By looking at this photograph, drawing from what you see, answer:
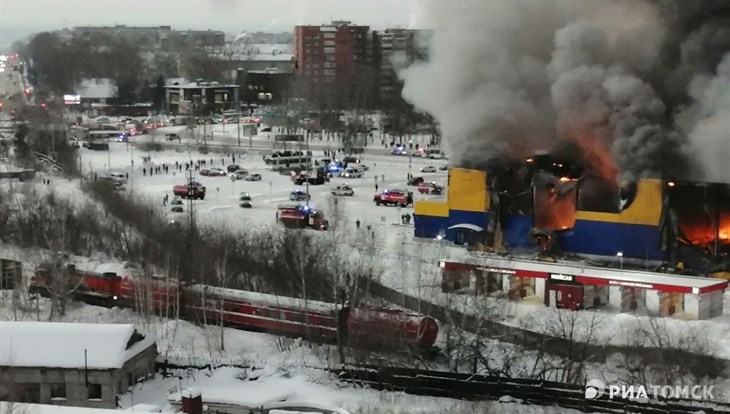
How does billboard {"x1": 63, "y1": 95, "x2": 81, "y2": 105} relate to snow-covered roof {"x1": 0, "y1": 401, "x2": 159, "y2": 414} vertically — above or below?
above

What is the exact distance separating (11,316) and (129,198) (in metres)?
5.61

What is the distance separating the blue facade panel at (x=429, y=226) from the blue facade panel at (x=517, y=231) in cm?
74

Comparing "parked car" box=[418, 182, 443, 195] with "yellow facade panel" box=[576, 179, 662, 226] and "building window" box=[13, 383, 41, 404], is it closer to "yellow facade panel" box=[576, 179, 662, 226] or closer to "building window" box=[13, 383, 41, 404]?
"yellow facade panel" box=[576, 179, 662, 226]

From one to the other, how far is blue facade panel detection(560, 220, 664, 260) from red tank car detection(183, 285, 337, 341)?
3483 mm

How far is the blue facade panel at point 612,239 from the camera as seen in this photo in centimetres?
1090

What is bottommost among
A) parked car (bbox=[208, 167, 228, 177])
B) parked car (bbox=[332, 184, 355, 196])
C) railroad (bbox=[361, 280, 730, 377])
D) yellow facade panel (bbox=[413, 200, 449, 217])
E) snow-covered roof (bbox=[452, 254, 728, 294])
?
railroad (bbox=[361, 280, 730, 377])

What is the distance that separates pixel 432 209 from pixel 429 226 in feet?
0.65

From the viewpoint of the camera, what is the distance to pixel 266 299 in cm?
915

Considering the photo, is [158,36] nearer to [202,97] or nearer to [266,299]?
[202,97]

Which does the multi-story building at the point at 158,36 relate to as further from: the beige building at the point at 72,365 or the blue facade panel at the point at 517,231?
the beige building at the point at 72,365

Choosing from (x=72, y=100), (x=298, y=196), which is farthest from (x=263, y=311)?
(x=72, y=100)

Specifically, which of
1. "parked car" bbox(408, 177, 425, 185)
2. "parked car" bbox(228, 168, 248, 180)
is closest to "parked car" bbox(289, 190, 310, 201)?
"parked car" bbox(408, 177, 425, 185)

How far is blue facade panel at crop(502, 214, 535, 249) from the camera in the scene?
1165 centimetres

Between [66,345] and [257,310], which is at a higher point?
[66,345]
